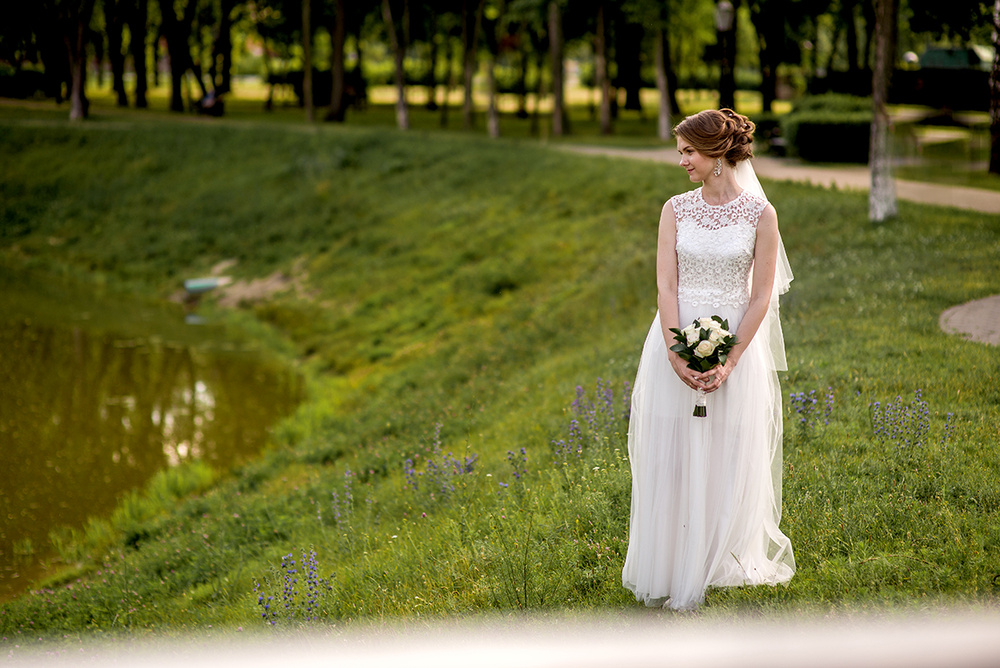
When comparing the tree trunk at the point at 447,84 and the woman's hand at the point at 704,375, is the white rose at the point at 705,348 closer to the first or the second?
the woman's hand at the point at 704,375

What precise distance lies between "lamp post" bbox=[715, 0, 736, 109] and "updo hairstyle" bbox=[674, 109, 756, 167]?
57.2 ft

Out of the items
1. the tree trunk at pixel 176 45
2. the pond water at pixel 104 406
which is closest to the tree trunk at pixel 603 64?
the pond water at pixel 104 406

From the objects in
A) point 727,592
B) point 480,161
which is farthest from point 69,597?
point 480,161

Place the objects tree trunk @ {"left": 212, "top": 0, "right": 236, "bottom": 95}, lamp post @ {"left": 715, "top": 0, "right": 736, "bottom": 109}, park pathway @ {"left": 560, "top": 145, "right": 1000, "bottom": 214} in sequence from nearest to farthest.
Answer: park pathway @ {"left": 560, "top": 145, "right": 1000, "bottom": 214} → lamp post @ {"left": 715, "top": 0, "right": 736, "bottom": 109} → tree trunk @ {"left": 212, "top": 0, "right": 236, "bottom": 95}

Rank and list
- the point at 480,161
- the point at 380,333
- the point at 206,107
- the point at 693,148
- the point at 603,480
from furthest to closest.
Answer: the point at 206,107
the point at 480,161
the point at 380,333
the point at 603,480
the point at 693,148

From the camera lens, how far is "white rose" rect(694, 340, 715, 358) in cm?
431

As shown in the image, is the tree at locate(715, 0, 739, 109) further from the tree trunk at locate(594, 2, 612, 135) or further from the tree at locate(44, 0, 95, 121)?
the tree at locate(44, 0, 95, 121)

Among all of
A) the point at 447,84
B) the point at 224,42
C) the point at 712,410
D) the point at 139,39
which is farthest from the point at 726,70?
the point at 139,39

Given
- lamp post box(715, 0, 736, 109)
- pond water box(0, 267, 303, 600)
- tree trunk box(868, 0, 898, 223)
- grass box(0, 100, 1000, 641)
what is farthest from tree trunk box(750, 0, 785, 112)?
pond water box(0, 267, 303, 600)

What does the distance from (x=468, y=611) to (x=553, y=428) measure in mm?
3548

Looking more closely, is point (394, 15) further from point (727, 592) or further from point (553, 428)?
point (727, 592)

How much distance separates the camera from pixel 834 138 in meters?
24.1

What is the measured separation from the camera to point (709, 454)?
4.60 m

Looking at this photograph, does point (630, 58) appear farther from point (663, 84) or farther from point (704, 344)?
point (704, 344)
